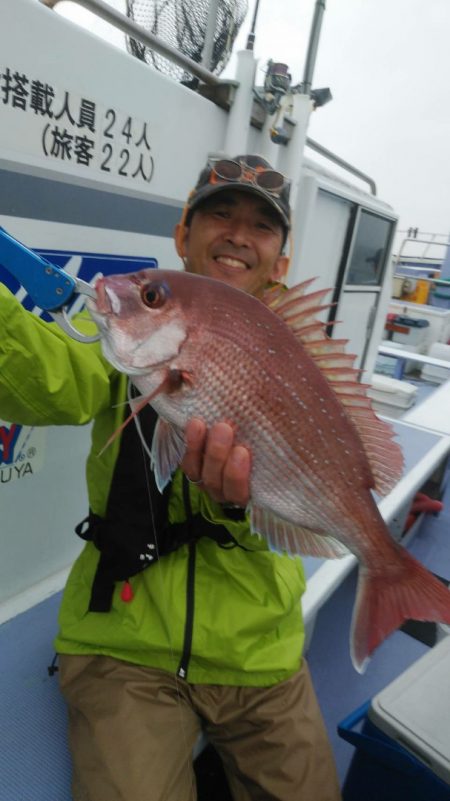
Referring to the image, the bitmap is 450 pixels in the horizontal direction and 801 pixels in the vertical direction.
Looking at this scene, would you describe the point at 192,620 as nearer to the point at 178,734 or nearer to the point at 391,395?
the point at 178,734

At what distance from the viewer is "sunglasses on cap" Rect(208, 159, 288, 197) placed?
168cm

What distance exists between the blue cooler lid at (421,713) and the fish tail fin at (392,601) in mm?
432

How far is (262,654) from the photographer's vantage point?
1.66 metres

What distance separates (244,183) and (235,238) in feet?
0.56

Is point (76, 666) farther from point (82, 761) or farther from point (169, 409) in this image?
point (169, 409)

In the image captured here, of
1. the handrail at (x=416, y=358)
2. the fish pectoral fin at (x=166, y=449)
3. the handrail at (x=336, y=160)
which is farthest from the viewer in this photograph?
the handrail at (x=416, y=358)

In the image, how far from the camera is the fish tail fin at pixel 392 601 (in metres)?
1.19

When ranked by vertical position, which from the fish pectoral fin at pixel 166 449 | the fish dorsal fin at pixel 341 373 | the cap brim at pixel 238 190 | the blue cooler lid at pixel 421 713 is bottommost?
the blue cooler lid at pixel 421 713

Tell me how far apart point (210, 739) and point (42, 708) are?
1.90 feet

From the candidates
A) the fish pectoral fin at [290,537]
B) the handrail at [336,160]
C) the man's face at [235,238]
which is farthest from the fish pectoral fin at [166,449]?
the handrail at [336,160]

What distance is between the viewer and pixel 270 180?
5.63 ft

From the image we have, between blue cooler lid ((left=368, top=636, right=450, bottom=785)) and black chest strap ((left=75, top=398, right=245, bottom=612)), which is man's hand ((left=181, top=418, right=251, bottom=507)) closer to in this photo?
black chest strap ((left=75, top=398, right=245, bottom=612))

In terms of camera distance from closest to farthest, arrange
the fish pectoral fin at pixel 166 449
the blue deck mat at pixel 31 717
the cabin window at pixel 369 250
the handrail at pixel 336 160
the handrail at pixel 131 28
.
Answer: the fish pectoral fin at pixel 166 449 < the blue deck mat at pixel 31 717 < the handrail at pixel 131 28 < the handrail at pixel 336 160 < the cabin window at pixel 369 250

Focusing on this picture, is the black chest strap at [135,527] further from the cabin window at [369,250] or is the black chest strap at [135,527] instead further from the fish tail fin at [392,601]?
the cabin window at [369,250]
